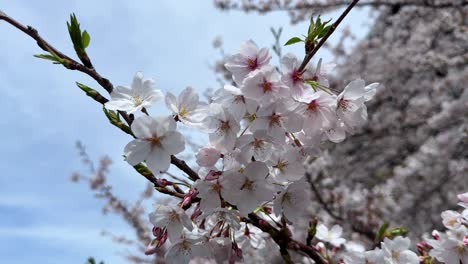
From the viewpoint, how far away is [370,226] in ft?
21.1

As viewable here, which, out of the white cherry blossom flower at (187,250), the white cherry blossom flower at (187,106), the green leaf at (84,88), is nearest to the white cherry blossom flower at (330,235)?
the white cherry blossom flower at (187,250)

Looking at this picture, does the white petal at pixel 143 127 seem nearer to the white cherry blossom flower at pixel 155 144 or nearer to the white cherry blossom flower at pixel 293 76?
the white cherry blossom flower at pixel 155 144

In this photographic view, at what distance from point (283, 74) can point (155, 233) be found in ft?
2.01

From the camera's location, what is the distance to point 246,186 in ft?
3.60

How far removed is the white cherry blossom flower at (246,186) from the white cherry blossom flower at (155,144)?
6.4 inches

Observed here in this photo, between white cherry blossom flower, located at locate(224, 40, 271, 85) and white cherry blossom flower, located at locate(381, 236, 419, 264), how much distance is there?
858 millimetres

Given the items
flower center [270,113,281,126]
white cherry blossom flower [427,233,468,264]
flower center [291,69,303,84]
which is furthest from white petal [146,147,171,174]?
white cherry blossom flower [427,233,468,264]

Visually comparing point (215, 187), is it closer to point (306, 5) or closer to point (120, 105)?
Answer: point (120, 105)

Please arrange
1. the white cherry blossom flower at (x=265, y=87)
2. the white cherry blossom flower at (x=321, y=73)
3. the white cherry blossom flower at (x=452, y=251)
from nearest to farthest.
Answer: the white cherry blossom flower at (x=265, y=87)
the white cherry blossom flower at (x=321, y=73)
the white cherry blossom flower at (x=452, y=251)

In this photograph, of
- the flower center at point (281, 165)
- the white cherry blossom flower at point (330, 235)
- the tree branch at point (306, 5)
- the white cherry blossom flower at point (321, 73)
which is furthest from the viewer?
the tree branch at point (306, 5)

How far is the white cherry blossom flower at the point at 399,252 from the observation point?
1499 mm

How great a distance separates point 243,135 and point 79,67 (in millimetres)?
506

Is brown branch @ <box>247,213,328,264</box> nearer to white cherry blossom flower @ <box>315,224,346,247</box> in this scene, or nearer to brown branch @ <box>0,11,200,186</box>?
brown branch @ <box>0,11,200,186</box>

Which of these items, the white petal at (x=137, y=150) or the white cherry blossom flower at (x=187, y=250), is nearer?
the white petal at (x=137, y=150)
